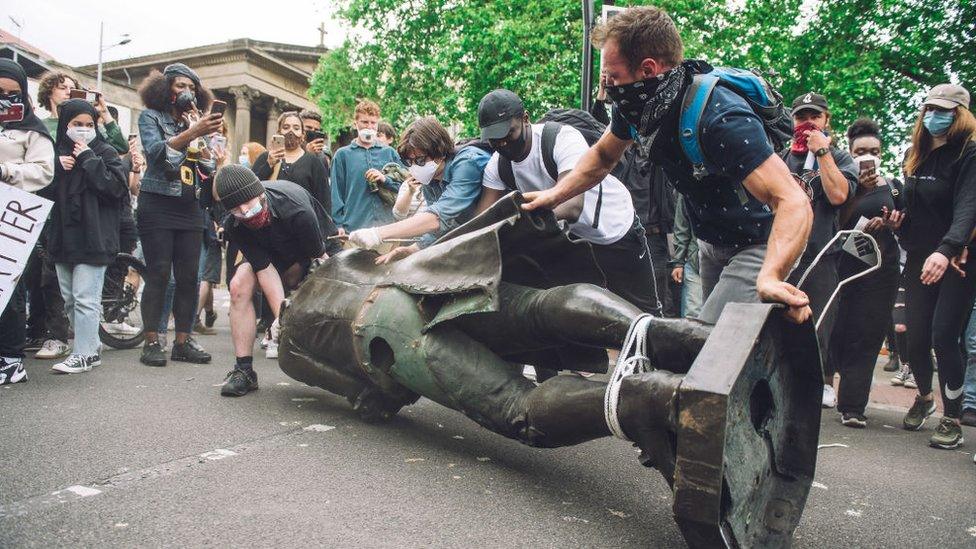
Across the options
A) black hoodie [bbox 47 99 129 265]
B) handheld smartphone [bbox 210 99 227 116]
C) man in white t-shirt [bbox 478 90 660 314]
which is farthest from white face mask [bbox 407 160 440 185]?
black hoodie [bbox 47 99 129 265]

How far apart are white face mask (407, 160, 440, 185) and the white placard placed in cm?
219

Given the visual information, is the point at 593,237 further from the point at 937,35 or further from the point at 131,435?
the point at 937,35

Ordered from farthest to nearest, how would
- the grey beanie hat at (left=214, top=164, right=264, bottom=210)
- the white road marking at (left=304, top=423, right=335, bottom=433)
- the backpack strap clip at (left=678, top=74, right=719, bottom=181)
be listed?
the grey beanie hat at (left=214, top=164, right=264, bottom=210) < the white road marking at (left=304, top=423, right=335, bottom=433) < the backpack strap clip at (left=678, top=74, right=719, bottom=181)

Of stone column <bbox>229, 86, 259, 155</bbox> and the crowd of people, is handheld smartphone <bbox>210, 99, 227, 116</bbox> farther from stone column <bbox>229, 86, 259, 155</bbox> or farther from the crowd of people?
stone column <bbox>229, 86, 259, 155</bbox>

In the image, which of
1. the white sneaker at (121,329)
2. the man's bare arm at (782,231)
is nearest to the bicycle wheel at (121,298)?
the white sneaker at (121,329)

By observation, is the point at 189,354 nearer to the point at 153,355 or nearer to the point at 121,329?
the point at 153,355

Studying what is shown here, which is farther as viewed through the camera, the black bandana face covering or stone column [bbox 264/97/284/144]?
stone column [bbox 264/97/284/144]

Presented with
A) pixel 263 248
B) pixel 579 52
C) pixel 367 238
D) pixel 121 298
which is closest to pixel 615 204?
pixel 367 238

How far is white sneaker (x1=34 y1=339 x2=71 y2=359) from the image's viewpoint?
200 inches

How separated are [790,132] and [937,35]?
46.5ft

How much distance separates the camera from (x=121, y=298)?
6105mm

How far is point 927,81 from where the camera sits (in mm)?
14391

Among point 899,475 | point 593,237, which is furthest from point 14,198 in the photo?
point 899,475

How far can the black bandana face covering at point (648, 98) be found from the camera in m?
2.43
